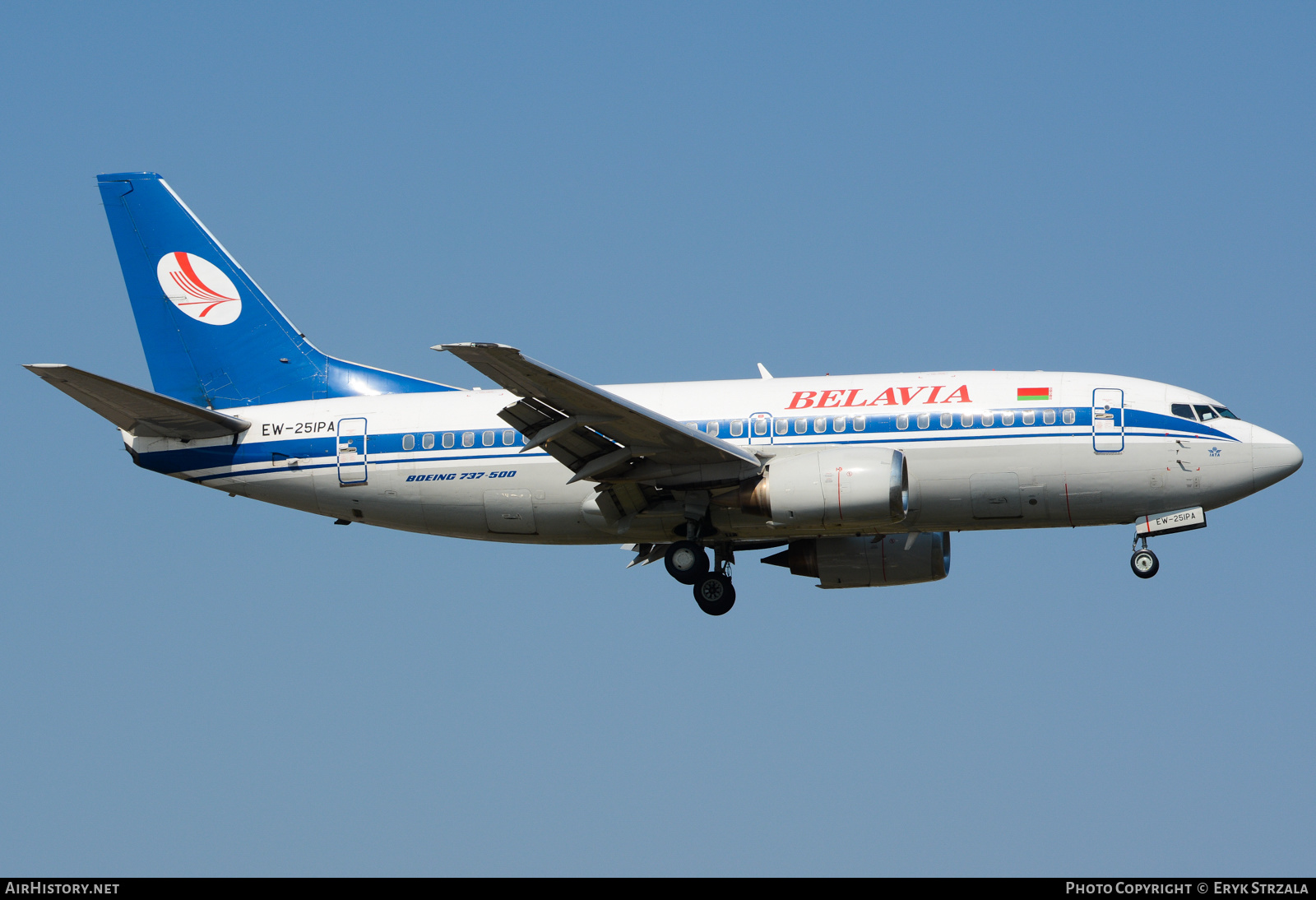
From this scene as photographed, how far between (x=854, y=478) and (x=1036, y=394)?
15.1ft

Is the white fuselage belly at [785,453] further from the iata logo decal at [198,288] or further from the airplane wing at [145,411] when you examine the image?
the iata logo decal at [198,288]

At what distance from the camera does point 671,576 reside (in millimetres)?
35594

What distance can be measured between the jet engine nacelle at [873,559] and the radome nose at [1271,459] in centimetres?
730

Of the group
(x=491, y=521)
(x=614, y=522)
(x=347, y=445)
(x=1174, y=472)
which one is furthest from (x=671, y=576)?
(x=1174, y=472)

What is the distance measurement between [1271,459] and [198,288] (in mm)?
25091

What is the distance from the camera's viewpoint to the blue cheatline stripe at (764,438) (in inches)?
1305

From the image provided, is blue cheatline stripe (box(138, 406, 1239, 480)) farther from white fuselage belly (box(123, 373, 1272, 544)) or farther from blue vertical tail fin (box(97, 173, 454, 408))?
blue vertical tail fin (box(97, 173, 454, 408))

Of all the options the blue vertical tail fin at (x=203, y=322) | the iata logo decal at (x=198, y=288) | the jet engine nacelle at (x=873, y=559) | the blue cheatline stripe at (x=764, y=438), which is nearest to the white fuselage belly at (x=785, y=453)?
the blue cheatline stripe at (x=764, y=438)

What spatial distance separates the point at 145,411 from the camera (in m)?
35.9

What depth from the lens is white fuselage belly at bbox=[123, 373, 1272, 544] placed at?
33.0 meters

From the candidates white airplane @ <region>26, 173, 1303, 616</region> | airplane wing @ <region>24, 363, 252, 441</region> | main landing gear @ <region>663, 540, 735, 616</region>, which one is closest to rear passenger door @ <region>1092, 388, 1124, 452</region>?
white airplane @ <region>26, 173, 1303, 616</region>
